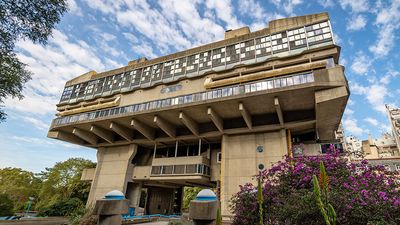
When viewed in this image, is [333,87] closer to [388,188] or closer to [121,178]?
[388,188]

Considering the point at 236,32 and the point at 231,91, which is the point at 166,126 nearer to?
the point at 231,91

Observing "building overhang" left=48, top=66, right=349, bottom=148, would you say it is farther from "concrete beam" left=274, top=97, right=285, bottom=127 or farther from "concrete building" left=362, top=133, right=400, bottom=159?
"concrete building" left=362, top=133, right=400, bottom=159

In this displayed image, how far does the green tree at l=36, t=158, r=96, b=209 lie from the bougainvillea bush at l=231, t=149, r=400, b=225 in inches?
1255

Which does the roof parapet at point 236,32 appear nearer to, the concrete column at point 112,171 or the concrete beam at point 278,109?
the concrete beam at point 278,109

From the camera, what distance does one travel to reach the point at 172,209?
105ft

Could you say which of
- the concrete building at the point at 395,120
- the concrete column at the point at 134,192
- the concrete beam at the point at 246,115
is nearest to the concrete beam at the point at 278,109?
the concrete beam at the point at 246,115

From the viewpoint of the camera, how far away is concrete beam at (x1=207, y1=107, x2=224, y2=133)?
19.8 meters

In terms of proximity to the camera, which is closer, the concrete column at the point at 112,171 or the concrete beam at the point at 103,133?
the concrete beam at the point at 103,133

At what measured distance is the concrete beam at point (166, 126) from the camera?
21942mm

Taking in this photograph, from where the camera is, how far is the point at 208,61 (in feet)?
79.1


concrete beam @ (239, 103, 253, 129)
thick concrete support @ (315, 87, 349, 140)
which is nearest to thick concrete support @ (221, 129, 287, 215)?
concrete beam @ (239, 103, 253, 129)

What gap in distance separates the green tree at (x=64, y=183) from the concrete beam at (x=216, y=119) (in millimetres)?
24492

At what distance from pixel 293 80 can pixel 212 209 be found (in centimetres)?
1606

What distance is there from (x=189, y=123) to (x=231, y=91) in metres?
5.61
